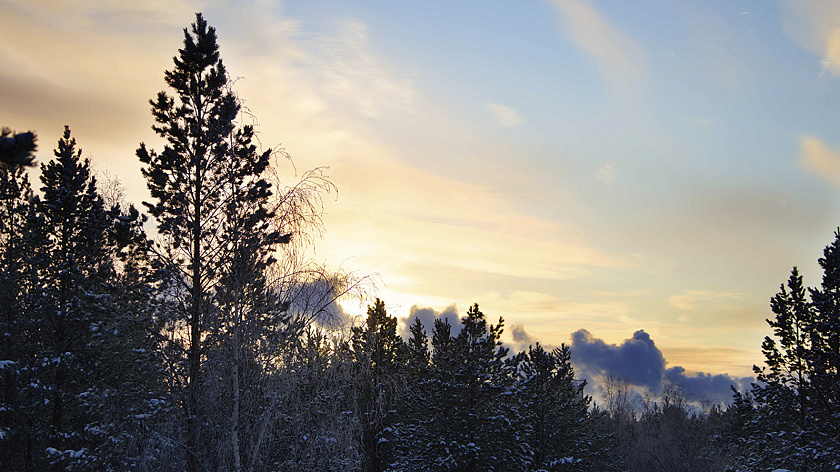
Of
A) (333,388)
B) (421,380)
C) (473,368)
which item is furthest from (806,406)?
(333,388)

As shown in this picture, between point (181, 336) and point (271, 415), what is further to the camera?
point (181, 336)

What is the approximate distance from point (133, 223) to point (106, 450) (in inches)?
317

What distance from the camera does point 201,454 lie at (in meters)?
12.0

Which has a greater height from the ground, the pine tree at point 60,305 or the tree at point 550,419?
the pine tree at point 60,305

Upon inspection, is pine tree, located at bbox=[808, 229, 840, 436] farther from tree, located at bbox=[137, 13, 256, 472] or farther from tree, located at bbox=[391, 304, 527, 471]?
tree, located at bbox=[137, 13, 256, 472]

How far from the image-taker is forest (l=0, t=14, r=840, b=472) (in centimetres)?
1190

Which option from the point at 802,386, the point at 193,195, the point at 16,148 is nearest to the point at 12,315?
the point at 193,195

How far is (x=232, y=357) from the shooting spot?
1202 cm

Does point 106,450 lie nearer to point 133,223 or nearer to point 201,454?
point 133,223

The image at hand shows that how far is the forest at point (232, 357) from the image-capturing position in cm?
1190

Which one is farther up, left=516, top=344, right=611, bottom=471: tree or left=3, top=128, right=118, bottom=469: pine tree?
left=3, top=128, right=118, bottom=469: pine tree

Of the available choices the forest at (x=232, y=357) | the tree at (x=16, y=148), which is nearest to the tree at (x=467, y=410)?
the forest at (x=232, y=357)

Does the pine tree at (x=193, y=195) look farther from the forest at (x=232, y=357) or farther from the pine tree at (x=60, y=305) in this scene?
the pine tree at (x=60, y=305)

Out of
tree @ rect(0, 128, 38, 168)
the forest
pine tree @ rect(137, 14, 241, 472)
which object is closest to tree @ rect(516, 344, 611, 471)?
the forest
